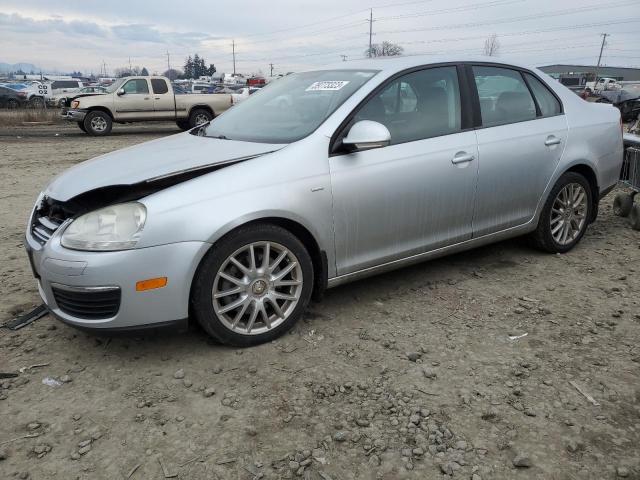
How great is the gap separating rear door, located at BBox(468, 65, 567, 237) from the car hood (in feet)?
5.43

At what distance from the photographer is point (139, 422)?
2.49 m

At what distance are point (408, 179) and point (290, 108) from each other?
3.20 ft

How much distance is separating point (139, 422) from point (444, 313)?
203 centimetres

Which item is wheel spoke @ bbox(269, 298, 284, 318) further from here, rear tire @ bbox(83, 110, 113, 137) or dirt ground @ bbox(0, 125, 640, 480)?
rear tire @ bbox(83, 110, 113, 137)

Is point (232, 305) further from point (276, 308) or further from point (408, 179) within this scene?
point (408, 179)

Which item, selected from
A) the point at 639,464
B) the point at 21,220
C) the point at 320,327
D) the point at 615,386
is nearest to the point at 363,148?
the point at 320,327

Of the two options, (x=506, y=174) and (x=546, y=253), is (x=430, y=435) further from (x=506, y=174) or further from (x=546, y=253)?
(x=546, y=253)

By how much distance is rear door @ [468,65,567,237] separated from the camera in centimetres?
396

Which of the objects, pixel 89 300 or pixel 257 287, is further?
pixel 257 287

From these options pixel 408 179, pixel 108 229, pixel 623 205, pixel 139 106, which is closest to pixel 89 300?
pixel 108 229

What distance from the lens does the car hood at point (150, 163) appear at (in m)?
2.99

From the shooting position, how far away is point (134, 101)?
55.5 feet

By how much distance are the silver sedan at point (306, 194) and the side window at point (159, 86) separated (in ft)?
46.3

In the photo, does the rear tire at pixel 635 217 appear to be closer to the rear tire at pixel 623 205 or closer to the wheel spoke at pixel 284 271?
the rear tire at pixel 623 205
